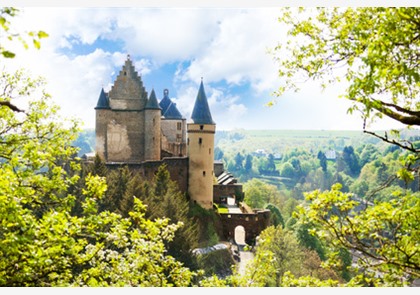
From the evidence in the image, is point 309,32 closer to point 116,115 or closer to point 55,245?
point 55,245

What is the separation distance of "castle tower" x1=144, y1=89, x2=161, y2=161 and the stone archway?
4440mm

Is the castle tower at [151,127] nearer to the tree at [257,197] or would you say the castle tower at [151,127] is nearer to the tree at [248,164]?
the tree at [257,197]

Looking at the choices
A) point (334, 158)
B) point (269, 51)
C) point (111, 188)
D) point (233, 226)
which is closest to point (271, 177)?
point (334, 158)

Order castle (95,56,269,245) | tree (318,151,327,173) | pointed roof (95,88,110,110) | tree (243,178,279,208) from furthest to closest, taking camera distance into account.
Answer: tree (318,151,327,173) → tree (243,178,279,208) → pointed roof (95,88,110,110) → castle (95,56,269,245)

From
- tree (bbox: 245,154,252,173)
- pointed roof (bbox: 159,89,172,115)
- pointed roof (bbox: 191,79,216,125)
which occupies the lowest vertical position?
tree (bbox: 245,154,252,173)

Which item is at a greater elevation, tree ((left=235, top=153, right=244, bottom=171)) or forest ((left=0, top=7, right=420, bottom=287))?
forest ((left=0, top=7, right=420, bottom=287))

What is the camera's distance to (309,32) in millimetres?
4418

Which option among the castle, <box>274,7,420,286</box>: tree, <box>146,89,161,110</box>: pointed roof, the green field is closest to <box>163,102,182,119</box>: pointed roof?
the castle

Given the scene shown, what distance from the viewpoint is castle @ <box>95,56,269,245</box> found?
16.4m

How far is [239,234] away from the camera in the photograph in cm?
1770

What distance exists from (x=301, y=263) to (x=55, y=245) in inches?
487

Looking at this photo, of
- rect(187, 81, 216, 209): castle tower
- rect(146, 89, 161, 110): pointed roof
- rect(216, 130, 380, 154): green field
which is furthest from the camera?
rect(216, 130, 380, 154): green field

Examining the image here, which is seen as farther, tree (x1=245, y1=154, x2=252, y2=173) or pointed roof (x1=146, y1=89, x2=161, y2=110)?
tree (x1=245, y1=154, x2=252, y2=173)

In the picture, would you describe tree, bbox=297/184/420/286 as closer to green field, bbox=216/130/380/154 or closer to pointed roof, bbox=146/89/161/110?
pointed roof, bbox=146/89/161/110
